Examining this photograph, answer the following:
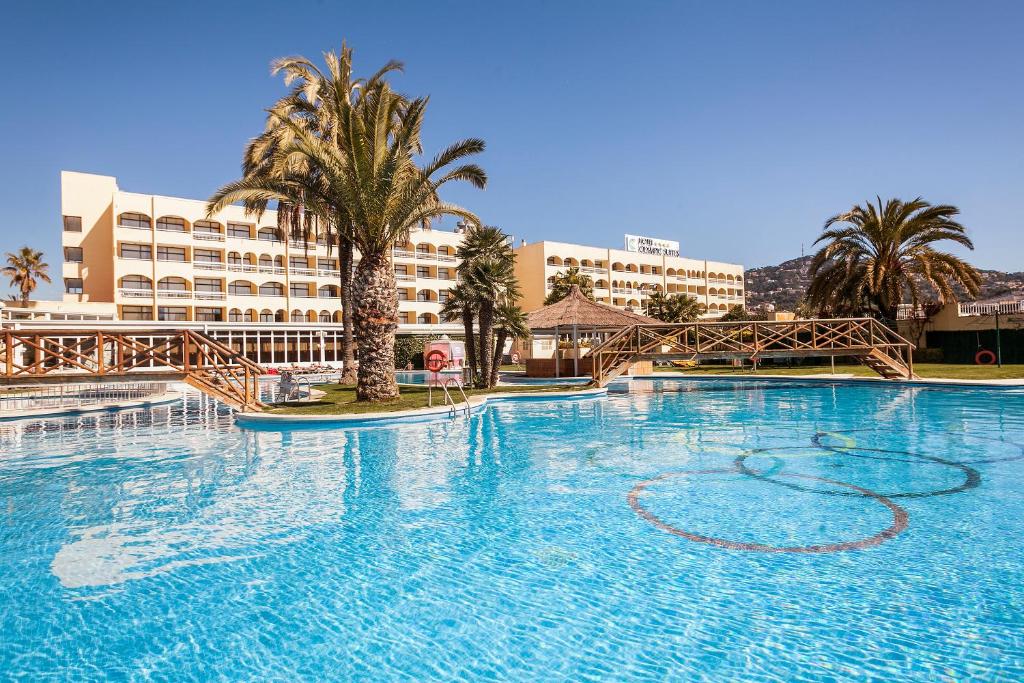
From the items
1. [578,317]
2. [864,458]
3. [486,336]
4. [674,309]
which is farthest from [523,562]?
[674,309]

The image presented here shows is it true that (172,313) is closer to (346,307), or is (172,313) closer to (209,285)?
(209,285)

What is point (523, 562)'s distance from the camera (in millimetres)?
5387

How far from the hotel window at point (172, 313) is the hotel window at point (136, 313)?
0.58 metres

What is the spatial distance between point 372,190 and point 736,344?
46.7ft

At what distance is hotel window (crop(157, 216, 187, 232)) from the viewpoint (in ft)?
136

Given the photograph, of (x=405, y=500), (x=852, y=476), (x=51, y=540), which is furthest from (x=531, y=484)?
(x=51, y=540)

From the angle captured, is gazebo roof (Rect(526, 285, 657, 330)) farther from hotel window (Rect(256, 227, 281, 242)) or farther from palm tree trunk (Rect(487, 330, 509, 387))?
hotel window (Rect(256, 227, 281, 242))

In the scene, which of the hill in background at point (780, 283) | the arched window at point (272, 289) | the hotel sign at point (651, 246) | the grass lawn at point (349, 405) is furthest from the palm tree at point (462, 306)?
the hill in background at point (780, 283)

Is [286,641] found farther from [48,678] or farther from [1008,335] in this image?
[1008,335]

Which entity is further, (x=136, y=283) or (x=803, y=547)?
(x=136, y=283)

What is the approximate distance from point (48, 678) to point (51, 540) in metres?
3.19

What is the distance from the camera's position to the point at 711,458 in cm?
966

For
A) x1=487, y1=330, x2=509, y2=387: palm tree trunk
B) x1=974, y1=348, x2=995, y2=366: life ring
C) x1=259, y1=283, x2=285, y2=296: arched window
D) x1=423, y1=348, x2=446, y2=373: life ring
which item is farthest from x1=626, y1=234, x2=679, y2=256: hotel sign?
x1=423, y1=348, x2=446, y2=373: life ring

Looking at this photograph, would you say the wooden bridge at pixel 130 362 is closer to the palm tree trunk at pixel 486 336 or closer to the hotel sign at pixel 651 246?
the palm tree trunk at pixel 486 336
